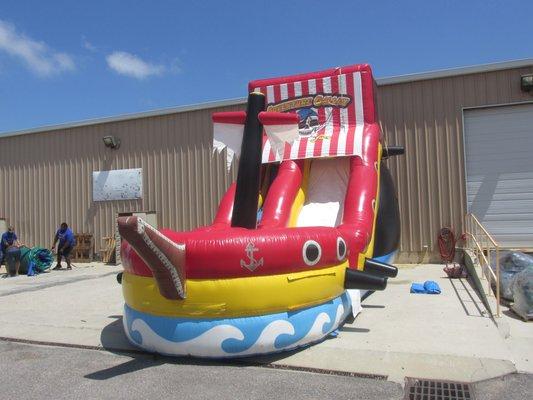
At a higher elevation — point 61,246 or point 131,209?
point 131,209

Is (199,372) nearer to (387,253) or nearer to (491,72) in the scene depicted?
(387,253)

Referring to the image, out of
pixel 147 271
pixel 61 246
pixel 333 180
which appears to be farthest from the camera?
pixel 61 246

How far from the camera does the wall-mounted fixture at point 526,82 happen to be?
10953mm

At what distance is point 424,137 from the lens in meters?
12.1

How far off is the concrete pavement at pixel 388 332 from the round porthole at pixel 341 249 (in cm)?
88

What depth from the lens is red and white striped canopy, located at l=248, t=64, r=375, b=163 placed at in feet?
28.0

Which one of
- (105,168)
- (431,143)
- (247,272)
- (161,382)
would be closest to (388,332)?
(247,272)

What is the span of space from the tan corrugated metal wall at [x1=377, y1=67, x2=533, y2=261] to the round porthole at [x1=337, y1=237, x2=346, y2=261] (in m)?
7.04

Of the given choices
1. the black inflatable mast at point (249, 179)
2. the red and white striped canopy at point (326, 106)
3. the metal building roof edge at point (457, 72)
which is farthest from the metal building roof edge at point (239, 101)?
the black inflatable mast at point (249, 179)

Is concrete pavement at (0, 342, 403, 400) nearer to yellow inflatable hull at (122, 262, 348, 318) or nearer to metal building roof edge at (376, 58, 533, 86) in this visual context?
yellow inflatable hull at (122, 262, 348, 318)

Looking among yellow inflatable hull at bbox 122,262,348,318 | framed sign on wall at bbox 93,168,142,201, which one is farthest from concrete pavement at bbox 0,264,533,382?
framed sign on wall at bbox 93,168,142,201

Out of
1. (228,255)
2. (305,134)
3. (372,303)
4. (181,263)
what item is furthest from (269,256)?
(305,134)

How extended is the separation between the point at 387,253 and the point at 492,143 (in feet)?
17.1

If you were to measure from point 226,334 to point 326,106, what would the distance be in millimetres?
5320
